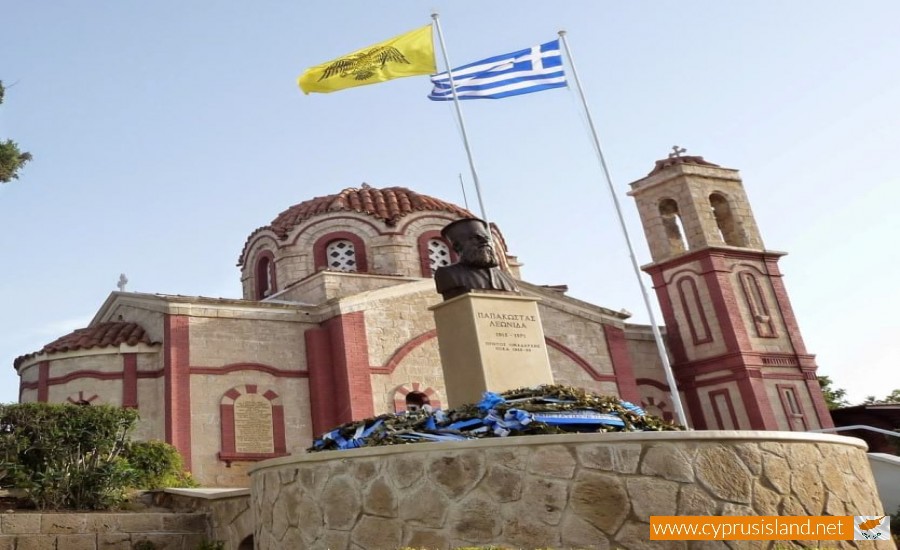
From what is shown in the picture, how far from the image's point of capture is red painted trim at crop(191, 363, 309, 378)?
18312 millimetres

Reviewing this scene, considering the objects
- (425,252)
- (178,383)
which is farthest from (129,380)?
(425,252)

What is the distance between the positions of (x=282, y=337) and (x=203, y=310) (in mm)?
1964

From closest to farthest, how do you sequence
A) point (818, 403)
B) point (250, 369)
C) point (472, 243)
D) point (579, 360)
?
point (472, 243) → point (250, 369) → point (579, 360) → point (818, 403)

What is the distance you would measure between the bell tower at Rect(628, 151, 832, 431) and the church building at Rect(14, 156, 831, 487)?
0.05 m

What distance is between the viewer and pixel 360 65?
1638 centimetres

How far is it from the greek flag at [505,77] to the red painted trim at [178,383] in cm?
769

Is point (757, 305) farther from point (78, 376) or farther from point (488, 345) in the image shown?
point (78, 376)

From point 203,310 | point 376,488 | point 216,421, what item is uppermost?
point 203,310

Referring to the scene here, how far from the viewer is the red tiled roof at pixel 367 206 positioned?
24.2 m

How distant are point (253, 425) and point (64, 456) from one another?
6.83 m

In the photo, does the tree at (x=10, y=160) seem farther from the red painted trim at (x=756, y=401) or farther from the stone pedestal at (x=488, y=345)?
the red painted trim at (x=756, y=401)

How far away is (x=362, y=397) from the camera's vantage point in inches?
748

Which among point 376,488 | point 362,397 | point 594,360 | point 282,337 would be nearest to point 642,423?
point 376,488

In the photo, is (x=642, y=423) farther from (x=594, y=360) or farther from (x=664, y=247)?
(x=664, y=247)
